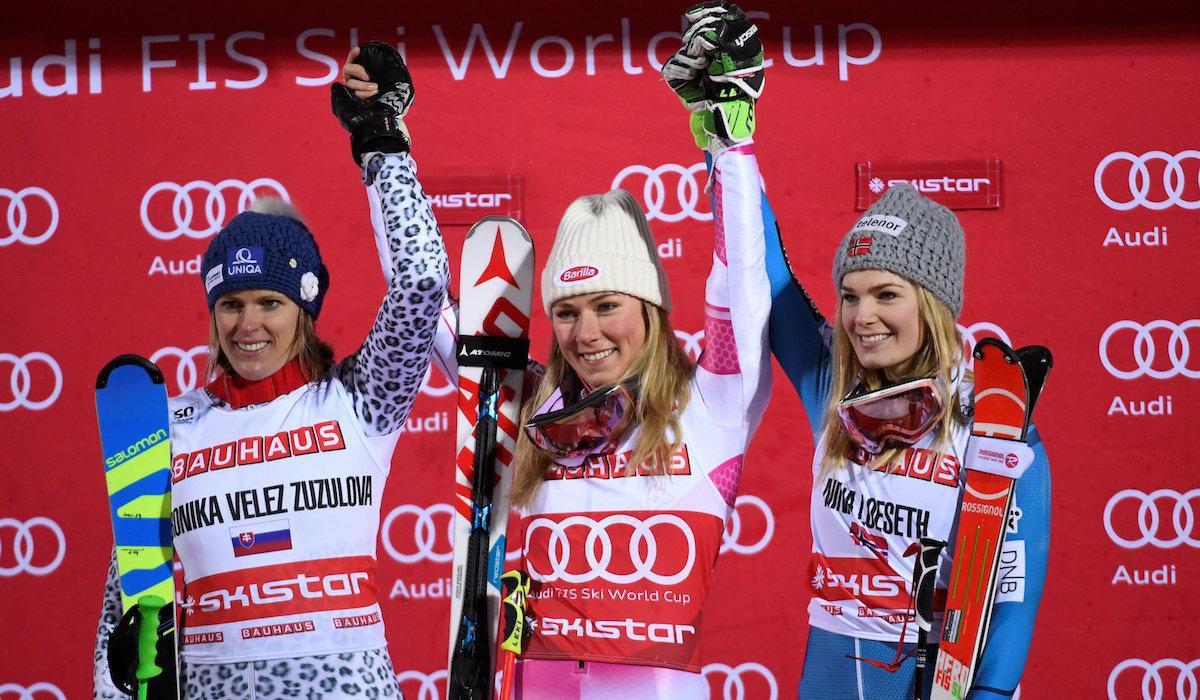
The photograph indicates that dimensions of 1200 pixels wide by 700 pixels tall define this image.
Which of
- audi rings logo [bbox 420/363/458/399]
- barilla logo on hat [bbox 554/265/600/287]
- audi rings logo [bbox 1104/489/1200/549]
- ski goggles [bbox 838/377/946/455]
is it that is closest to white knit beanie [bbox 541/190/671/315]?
barilla logo on hat [bbox 554/265/600/287]

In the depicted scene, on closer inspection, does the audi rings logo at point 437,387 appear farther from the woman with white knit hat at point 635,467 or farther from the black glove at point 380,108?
the black glove at point 380,108

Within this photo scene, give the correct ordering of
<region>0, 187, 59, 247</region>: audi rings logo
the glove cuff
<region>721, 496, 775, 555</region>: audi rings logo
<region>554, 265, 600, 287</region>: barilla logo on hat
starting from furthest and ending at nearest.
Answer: <region>0, 187, 59, 247</region>: audi rings logo → <region>721, 496, 775, 555</region>: audi rings logo → <region>554, 265, 600, 287</region>: barilla logo on hat → the glove cuff

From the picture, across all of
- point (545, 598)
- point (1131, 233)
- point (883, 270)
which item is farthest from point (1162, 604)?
point (545, 598)

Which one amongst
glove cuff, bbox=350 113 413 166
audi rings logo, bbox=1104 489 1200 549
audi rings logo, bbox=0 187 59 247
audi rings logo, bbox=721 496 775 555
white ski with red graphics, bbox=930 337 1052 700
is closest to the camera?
white ski with red graphics, bbox=930 337 1052 700

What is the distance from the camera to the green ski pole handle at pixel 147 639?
2.54 m

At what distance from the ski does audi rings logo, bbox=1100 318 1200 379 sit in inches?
119

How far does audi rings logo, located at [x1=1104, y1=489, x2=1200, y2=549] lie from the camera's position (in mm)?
4105

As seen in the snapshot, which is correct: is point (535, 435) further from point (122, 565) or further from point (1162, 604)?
point (1162, 604)

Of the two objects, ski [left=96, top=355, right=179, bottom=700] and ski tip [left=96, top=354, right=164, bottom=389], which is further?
ski tip [left=96, top=354, right=164, bottom=389]

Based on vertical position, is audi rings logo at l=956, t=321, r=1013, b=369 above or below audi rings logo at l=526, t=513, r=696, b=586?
above

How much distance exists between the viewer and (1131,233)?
4145 mm

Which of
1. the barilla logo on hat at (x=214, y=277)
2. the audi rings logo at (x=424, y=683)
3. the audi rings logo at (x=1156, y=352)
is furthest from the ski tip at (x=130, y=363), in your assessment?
the audi rings logo at (x=1156, y=352)

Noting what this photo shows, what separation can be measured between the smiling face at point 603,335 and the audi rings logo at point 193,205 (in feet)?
6.43

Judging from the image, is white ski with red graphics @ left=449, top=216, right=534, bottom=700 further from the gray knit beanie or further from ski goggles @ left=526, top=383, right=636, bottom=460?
the gray knit beanie
